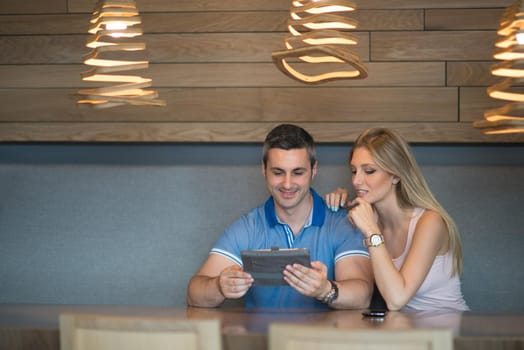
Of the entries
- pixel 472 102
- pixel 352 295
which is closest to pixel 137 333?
pixel 352 295

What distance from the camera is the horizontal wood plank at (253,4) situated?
3707 mm

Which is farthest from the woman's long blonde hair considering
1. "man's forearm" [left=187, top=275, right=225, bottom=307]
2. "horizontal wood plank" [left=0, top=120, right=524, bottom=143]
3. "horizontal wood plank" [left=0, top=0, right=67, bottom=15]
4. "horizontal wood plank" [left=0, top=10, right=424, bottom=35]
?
"horizontal wood plank" [left=0, top=0, right=67, bottom=15]

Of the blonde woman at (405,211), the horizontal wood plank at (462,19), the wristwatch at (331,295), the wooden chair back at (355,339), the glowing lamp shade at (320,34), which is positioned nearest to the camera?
the wooden chair back at (355,339)

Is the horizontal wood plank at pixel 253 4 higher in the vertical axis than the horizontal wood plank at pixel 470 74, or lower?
higher

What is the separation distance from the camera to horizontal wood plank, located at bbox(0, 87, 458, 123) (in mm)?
3732

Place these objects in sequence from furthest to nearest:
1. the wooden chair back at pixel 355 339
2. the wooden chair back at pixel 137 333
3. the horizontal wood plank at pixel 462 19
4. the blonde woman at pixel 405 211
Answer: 1. the horizontal wood plank at pixel 462 19
2. the blonde woman at pixel 405 211
3. the wooden chair back at pixel 137 333
4. the wooden chair back at pixel 355 339

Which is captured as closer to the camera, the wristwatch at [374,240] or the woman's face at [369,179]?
the wristwatch at [374,240]

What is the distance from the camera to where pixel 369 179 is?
3.27 meters

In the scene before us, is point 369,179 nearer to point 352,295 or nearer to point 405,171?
point 405,171

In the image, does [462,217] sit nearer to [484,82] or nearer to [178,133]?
[484,82]

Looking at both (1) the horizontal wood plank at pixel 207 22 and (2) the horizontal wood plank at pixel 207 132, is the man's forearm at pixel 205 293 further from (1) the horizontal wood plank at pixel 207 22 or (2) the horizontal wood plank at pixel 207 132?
(1) the horizontal wood plank at pixel 207 22

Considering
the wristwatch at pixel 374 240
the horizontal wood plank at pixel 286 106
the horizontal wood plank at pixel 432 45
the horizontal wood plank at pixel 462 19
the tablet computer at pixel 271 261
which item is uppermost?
the horizontal wood plank at pixel 462 19

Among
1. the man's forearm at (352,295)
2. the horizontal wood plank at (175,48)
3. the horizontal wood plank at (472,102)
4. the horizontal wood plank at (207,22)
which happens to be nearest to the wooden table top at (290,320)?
the man's forearm at (352,295)

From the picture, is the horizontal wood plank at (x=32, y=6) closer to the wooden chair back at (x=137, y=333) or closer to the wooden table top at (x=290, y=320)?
the wooden table top at (x=290, y=320)
